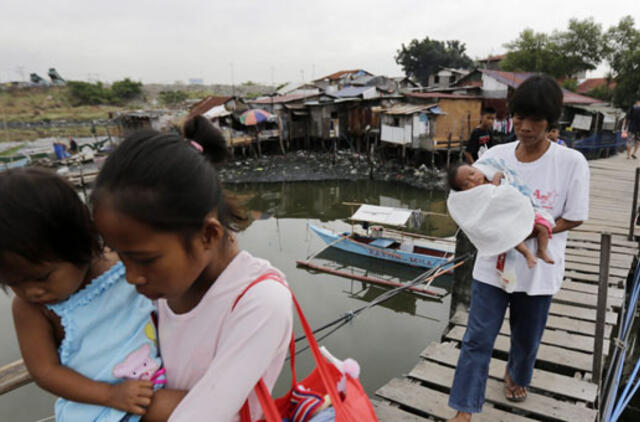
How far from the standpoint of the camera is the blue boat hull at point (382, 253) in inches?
366

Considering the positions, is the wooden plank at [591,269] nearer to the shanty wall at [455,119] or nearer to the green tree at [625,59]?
the shanty wall at [455,119]

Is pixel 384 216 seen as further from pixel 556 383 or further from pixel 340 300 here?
pixel 556 383

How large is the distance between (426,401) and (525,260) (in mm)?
1138

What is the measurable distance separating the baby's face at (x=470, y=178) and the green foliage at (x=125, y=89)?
45164mm

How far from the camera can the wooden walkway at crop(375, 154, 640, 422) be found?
2203 millimetres

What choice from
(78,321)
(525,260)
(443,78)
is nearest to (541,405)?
(525,260)

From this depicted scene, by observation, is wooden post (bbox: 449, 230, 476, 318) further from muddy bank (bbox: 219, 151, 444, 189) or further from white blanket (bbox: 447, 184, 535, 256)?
muddy bank (bbox: 219, 151, 444, 189)

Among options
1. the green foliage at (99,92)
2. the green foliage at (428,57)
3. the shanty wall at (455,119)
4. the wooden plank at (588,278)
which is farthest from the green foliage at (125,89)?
the wooden plank at (588,278)

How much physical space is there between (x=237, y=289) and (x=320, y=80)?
116ft

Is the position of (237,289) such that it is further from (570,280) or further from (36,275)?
(570,280)

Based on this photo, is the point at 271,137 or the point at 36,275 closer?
the point at 36,275

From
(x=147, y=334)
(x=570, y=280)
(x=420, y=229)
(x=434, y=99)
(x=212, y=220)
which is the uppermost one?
(x=434, y=99)

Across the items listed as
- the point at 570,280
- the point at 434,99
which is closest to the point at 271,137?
the point at 434,99

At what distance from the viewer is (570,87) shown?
81.3ft
